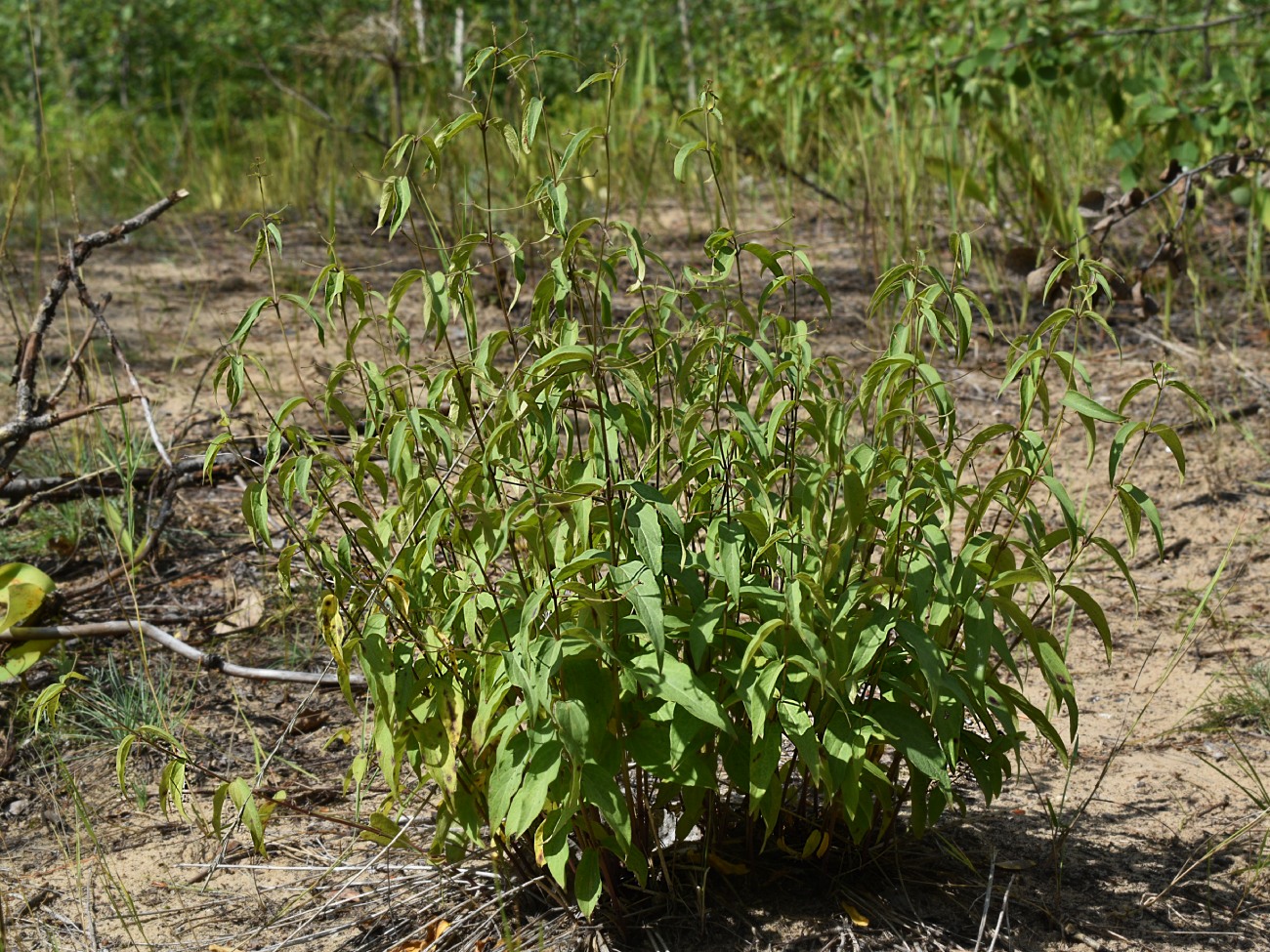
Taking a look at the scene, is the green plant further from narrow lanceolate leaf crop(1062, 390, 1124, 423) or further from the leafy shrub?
narrow lanceolate leaf crop(1062, 390, 1124, 423)

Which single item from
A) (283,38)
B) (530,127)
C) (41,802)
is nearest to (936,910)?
(530,127)

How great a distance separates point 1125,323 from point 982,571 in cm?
295

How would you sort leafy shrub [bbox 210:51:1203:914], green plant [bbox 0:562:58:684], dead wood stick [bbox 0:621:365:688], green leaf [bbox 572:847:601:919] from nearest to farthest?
1. leafy shrub [bbox 210:51:1203:914]
2. green leaf [bbox 572:847:601:919]
3. green plant [bbox 0:562:58:684]
4. dead wood stick [bbox 0:621:365:688]

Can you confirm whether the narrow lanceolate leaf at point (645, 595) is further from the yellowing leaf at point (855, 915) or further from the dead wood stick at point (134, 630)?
the dead wood stick at point (134, 630)

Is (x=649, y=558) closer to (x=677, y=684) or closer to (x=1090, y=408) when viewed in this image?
(x=677, y=684)

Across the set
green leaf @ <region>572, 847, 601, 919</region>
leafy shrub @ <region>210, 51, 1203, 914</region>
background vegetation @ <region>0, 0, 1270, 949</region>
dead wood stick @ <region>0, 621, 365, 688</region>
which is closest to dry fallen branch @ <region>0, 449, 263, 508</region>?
dead wood stick @ <region>0, 621, 365, 688</region>

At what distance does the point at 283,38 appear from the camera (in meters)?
13.5

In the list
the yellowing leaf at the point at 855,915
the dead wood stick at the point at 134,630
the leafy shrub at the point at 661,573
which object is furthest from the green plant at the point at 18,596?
the yellowing leaf at the point at 855,915

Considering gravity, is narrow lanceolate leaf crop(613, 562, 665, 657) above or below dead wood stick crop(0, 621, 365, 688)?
above

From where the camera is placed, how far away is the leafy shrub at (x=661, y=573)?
1.42m

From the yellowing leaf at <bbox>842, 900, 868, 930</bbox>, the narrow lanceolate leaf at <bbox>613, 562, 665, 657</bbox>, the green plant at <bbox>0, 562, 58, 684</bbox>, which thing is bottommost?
the yellowing leaf at <bbox>842, 900, 868, 930</bbox>

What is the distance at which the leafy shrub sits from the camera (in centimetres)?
142

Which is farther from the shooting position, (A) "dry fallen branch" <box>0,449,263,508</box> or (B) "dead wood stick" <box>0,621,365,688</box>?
(A) "dry fallen branch" <box>0,449,263,508</box>

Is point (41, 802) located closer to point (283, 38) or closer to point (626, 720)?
point (626, 720)
